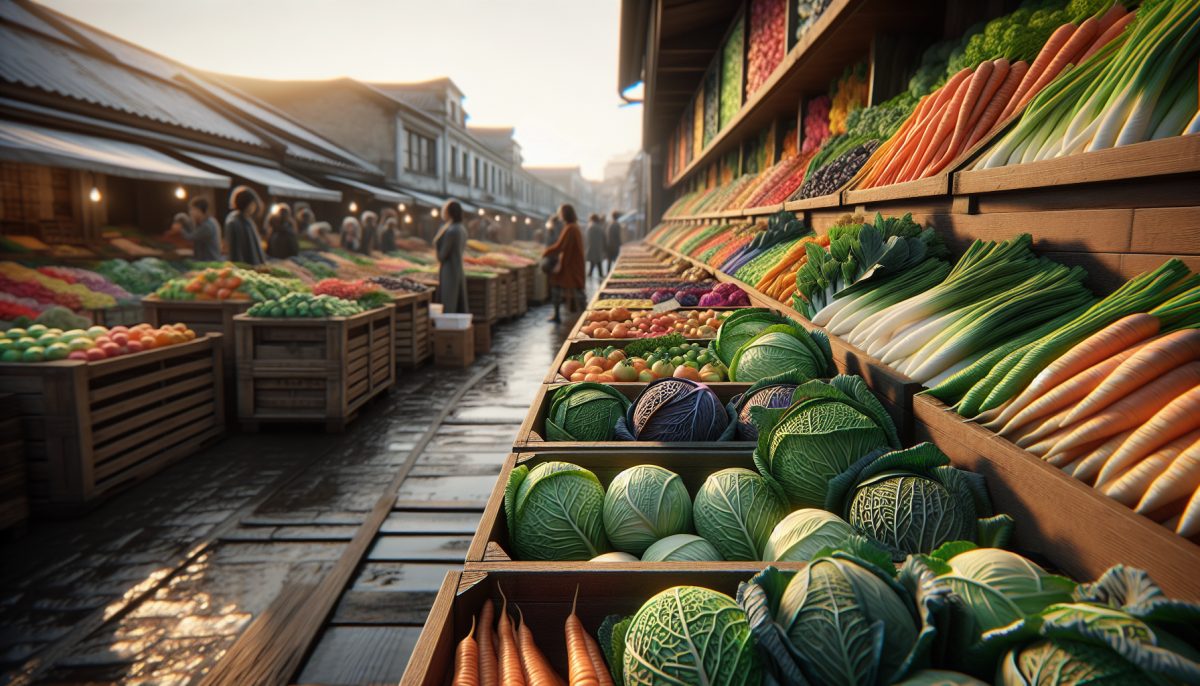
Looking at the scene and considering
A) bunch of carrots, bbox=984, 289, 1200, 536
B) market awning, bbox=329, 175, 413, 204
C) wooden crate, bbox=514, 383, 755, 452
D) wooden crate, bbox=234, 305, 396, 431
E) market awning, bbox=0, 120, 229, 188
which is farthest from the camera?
market awning, bbox=329, 175, 413, 204

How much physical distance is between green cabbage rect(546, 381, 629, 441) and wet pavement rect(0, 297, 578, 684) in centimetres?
121

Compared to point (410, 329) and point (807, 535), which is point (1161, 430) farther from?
point (410, 329)

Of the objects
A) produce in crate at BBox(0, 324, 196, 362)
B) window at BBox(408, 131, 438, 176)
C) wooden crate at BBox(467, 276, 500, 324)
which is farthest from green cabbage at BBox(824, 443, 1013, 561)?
window at BBox(408, 131, 438, 176)

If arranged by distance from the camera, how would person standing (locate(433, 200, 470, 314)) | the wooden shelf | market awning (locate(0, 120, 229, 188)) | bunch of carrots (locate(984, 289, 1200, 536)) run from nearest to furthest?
bunch of carrots (locate(984, 289, 1200, 536))
the wooden shelf
market awning (locate(0, 120, 229, 188))
person standing (locate(433, 200, 470, 314))

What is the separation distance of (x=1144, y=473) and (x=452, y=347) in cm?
785

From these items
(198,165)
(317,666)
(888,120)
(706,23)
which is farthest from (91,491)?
(198,165)

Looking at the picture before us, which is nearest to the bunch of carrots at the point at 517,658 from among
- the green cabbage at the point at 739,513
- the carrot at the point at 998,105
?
the green cabbage at the point at 739,513

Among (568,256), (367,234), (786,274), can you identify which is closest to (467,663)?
(786,274)

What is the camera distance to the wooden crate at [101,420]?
147 inches

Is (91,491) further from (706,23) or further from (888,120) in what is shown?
(706,23)

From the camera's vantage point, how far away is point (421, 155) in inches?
1211

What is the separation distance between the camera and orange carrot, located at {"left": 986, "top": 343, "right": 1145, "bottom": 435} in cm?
125

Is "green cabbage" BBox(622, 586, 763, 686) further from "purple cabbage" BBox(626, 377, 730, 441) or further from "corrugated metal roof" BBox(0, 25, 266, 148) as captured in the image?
"corrugated metal roof" BBox(0, 25, 266, 148)

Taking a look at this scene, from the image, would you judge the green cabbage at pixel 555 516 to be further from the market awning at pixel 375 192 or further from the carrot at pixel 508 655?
the market awning at pixel 375 192
